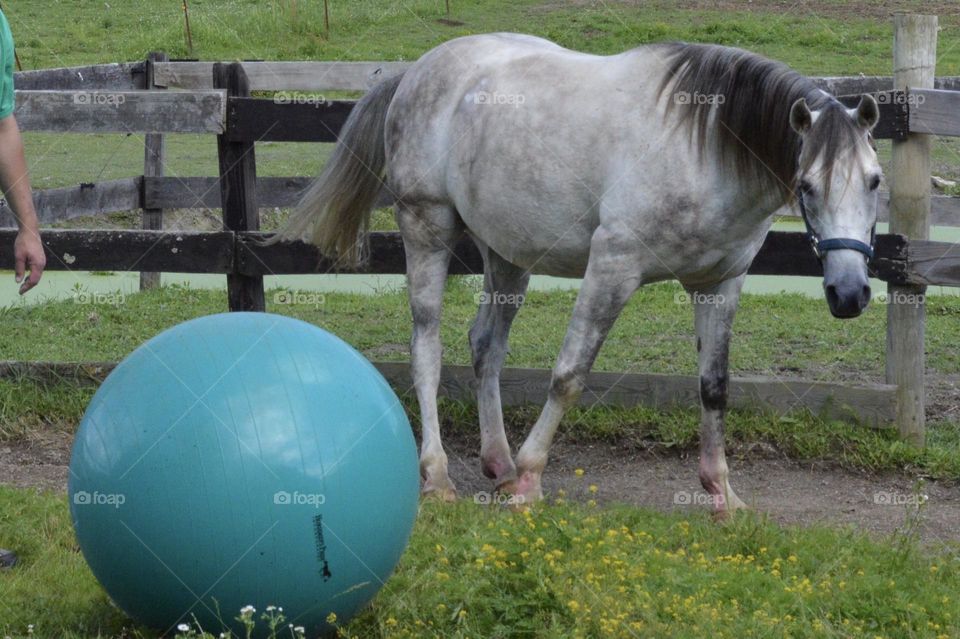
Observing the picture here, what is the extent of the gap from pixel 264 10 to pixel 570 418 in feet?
49.9

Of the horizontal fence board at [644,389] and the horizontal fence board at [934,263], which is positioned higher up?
the horizontal fence board at [934,263]

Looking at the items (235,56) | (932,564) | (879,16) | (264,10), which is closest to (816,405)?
(932,564)

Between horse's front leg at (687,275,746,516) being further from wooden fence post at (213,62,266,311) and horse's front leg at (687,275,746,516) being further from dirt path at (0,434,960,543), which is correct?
wooden fence post at (213,62,266,311)

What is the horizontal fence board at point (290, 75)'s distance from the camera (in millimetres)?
9750

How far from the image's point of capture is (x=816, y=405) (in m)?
6.55

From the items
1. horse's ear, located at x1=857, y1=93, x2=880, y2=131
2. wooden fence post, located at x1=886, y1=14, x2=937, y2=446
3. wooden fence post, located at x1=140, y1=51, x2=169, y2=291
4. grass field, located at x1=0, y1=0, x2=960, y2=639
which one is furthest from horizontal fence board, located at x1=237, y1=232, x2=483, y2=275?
wooden fence post, located at x1=140, y1=51, x2=169, y2=291

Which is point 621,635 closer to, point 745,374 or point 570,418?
point 570,418

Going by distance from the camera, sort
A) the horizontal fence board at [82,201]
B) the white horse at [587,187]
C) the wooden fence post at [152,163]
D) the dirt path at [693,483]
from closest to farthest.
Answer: the white horse at [587,187], the dirt path at [693,483], the horizontal fence board at [82,201], the wooden fence post at [152,163]

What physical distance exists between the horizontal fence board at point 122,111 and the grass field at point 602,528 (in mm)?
1389

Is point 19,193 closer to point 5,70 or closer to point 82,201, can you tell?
point 5,70

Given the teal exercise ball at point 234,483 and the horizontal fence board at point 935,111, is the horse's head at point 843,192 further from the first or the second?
the horizontal fence board at point 935,111

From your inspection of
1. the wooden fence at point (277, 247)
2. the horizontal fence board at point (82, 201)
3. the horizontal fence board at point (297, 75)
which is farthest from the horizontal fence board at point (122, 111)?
the horizontal fence board at point (297, 75)

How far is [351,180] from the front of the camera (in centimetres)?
642

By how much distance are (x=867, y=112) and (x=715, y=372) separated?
1.42 metres
